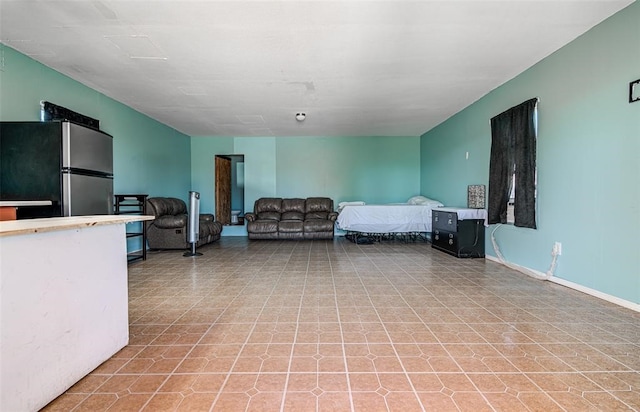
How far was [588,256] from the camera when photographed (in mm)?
2766

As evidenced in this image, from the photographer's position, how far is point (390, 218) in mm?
6059

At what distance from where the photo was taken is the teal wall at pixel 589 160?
241cm

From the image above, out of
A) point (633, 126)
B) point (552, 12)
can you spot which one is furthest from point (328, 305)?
point (552, 12)

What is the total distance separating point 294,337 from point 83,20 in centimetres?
305

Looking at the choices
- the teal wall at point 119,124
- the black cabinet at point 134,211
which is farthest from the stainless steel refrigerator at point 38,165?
the black cabinet at point 134,211

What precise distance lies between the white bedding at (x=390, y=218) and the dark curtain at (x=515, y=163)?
6.04 feet

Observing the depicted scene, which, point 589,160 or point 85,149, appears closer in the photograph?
point 589,160

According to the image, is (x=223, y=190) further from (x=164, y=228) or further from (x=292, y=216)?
(x=164, y=228)

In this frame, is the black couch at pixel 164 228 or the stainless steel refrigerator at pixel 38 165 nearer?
the stainless steel refrigerator at pixel 38 165

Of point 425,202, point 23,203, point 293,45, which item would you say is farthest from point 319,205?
point 23,203

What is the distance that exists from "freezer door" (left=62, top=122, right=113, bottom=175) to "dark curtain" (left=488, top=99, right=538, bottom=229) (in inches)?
187

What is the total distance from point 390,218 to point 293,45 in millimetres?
3978

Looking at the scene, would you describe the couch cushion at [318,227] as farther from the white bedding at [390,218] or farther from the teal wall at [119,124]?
the teal wall at [119,124]

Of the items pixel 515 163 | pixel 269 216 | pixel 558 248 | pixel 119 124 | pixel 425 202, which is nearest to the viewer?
pixel 558 248
